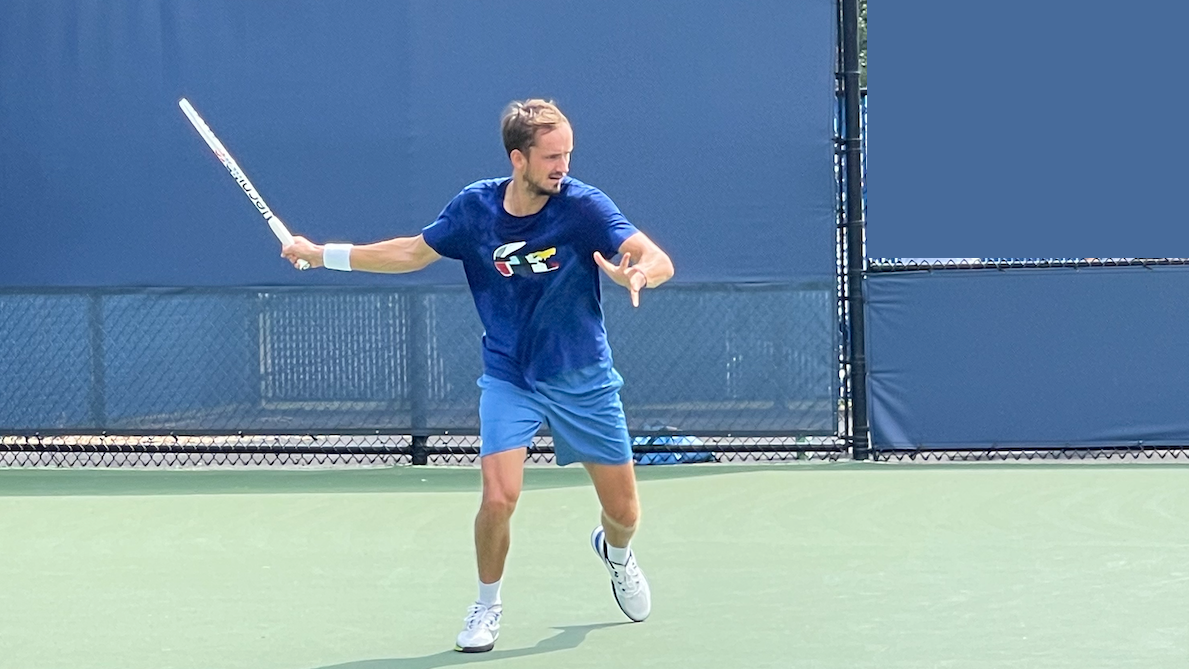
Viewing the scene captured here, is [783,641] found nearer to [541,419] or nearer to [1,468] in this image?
[541,419]

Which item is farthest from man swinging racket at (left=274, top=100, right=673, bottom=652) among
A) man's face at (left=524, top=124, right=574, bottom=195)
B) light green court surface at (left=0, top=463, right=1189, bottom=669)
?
light green court surface at (left=0, top=463, right=1189, bottom=669)

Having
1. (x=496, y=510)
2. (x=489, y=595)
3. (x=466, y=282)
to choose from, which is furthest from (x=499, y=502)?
(x=466, y=282)

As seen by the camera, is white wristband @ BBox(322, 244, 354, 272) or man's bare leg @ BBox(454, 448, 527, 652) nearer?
man's bare leg @ BBox(454, 448, 527, 652)

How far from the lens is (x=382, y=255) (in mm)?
4914

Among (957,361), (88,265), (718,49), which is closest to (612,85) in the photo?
(718,49)

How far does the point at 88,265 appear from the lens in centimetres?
891

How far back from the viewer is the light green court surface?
4570 mm

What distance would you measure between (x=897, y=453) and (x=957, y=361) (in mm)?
594

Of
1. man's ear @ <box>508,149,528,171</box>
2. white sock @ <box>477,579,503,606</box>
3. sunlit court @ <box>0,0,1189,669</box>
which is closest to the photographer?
man's ear @ <box>508,149,528,171</box>

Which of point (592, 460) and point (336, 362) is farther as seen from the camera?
point (336, 362)

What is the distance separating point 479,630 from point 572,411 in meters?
0.69

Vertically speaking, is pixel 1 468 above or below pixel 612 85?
below

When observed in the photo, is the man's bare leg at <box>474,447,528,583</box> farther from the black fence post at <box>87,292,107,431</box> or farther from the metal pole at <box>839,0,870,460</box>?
the black fence post at <box>87,292,107,431</box>

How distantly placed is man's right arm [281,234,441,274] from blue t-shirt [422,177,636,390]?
3.1 inches
